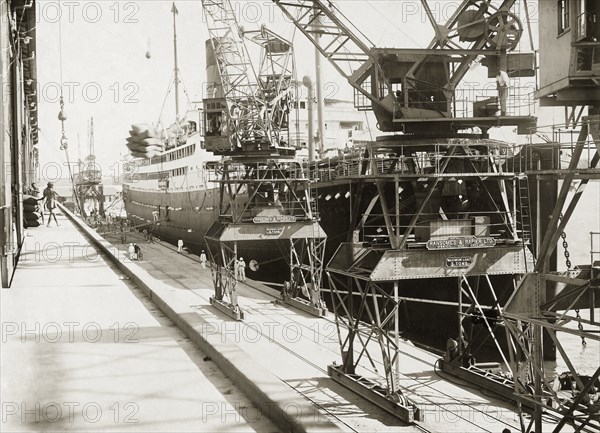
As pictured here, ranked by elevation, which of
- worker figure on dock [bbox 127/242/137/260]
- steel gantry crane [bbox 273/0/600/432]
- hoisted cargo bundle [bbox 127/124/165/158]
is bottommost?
worker figure on dock [bbox 127/242/137/260]

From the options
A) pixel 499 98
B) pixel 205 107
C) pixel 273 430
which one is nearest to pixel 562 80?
pixel 499 98

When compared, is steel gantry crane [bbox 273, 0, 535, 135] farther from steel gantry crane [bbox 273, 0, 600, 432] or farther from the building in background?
the building in background

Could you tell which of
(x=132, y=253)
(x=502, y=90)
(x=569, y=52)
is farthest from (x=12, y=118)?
(x=132, y=253)

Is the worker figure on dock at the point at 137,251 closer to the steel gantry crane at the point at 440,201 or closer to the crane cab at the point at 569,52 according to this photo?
the steel gantry crane at the point at 440,201

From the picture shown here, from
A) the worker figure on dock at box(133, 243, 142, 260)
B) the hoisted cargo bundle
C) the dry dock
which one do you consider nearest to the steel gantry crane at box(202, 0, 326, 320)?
the dry dock

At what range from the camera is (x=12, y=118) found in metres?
16.8

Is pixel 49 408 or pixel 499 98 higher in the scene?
pixel 499 98

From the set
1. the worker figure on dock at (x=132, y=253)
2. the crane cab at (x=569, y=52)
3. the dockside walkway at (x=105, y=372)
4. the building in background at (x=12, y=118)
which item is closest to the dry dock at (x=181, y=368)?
the dockside walkway at (x=105, y=372)

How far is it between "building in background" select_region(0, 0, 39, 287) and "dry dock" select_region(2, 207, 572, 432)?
1690mm

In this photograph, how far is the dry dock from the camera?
7848mm

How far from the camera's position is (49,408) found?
316 inches

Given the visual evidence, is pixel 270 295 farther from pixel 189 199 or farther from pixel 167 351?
pixel 189 199

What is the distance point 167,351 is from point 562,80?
331 inches

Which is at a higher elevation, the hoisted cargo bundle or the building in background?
the hoisted cargo bundle
